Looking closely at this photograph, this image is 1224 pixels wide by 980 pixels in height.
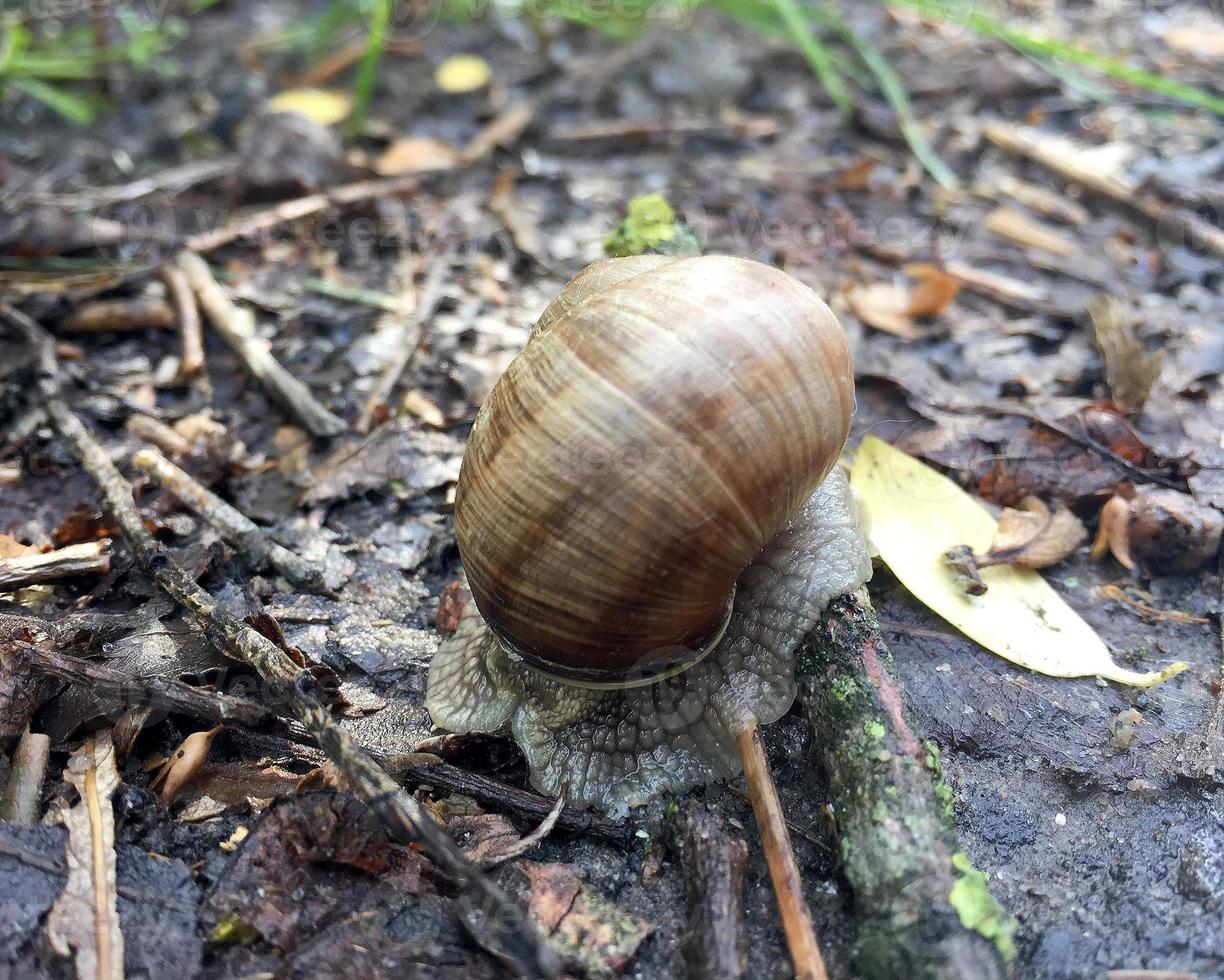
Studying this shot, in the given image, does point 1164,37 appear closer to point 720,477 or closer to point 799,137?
point 799,137

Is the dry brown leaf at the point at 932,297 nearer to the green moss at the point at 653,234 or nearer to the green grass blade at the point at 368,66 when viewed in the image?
the green moss at the point at 653,234

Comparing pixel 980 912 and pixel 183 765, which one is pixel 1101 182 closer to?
pixel 980 912

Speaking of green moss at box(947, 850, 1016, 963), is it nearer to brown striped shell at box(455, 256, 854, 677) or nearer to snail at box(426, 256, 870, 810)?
snail at box(426, 256, 870, 810)

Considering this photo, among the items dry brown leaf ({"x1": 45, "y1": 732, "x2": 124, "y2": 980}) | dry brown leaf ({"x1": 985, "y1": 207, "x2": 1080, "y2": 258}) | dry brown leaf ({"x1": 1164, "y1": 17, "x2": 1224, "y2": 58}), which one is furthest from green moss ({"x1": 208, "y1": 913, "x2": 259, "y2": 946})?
dry brown leaf ({"x1": 1164, "y1": 17, "x2": 1224, "y2": 58})

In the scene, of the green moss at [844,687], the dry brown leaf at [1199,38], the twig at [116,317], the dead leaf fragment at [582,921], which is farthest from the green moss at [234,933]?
the dry brown leaf at [1199,38]

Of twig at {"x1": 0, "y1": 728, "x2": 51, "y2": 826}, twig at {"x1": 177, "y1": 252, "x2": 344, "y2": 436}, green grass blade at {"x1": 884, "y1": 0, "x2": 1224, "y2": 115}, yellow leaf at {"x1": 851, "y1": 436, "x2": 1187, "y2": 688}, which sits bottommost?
twig at {"x1": 177, "y1": 252, "x2": 344, "y2": 436}

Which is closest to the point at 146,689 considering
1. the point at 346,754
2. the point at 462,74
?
the point at 346,754
